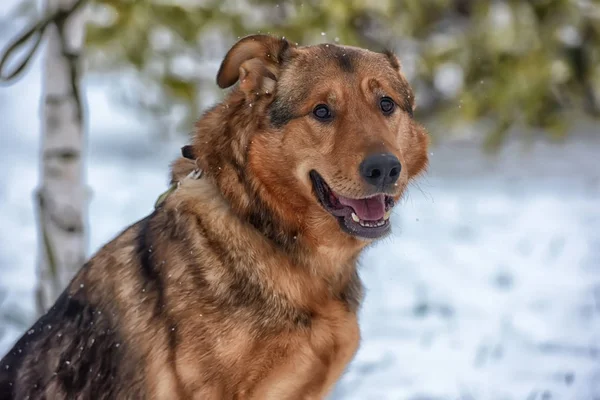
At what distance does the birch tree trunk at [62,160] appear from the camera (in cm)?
529

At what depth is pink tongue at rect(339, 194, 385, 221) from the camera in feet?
11.5

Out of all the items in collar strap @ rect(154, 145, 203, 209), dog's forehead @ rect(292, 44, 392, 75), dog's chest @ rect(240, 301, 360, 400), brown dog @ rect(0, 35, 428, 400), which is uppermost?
dog's forehead @ rect(292, 44, 392, 75)

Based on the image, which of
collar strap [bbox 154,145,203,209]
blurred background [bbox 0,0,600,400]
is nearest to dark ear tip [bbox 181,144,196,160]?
collar strap [bbox 154,145,203,209]

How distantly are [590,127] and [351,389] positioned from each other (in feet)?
29.0

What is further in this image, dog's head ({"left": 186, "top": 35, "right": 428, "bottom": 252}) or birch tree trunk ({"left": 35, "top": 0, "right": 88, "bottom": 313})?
birch tree trunk ({"left": 35, "top": 0, "right": 88, "bottom": 313})

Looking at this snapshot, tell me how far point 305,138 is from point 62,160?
2443 mm

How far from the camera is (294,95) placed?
351 cm

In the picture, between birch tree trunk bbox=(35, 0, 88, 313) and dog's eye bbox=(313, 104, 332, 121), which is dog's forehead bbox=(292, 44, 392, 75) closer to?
dog's eye bbox=(313, 104, 332, 121)

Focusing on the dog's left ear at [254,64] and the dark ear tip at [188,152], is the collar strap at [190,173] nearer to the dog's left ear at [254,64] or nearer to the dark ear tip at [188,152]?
the dark ear tip at [188,152]

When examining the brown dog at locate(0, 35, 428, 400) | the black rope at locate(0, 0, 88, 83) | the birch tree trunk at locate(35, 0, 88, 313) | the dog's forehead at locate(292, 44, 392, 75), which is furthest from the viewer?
the birch tree trunk at locate(35, 0, 88, 313)

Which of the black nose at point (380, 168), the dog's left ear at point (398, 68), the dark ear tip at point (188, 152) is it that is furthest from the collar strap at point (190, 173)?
the dog's left ear at point (398, 68)

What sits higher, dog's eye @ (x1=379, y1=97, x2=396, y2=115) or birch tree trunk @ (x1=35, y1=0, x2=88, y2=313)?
birch tree trunk @ (x1=35, y1=0, x2=88, y2=313)

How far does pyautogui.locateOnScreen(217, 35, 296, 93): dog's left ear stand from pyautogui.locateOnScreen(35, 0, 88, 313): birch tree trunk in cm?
208

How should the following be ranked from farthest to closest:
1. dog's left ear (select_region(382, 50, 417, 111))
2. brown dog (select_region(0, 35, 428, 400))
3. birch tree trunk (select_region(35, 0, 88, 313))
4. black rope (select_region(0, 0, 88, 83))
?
birch tree trunk (select_region(35, 0, 88, 313))
black rope (select_region(0, 0, 88, 83))
dog's left ear (select_region(382, 50, 417, 111))
brown dog (select_region(0, 35, 428, 400))
